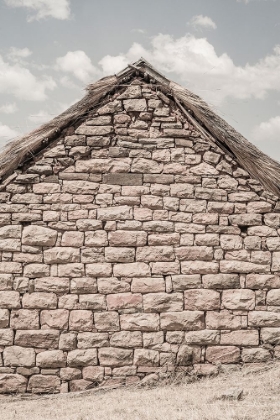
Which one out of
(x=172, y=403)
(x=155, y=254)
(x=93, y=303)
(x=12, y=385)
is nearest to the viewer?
(x=172, y=403)

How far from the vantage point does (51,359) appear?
17.4 ft

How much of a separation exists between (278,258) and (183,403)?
83.0 inches

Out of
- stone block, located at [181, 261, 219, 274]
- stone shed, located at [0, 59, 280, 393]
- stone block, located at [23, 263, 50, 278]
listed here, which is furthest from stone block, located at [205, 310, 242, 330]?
stone block, located at [23, 263, 50, 278]

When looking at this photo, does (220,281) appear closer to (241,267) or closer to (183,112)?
(241,267)

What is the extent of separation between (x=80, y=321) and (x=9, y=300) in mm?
864

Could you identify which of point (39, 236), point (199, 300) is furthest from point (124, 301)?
point (39, 236)

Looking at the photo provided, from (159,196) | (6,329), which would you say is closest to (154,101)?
(159,196)

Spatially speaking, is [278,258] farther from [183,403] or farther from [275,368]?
[183,403]

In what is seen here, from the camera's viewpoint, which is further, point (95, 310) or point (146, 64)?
point (146, 64)

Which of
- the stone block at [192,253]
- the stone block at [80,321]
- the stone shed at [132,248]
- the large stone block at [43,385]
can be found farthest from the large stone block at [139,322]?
the large stone block at [43,385]

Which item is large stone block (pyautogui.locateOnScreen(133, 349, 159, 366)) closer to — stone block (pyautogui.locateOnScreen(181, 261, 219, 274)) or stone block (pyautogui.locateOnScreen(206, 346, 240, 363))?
stone block (pyautogui.locateOnScreen(206, 346, 240, 363))

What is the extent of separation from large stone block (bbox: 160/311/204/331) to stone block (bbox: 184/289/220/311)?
81 mm

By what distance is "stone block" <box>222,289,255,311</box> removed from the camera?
17.8ft

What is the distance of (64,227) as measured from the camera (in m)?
5.48
